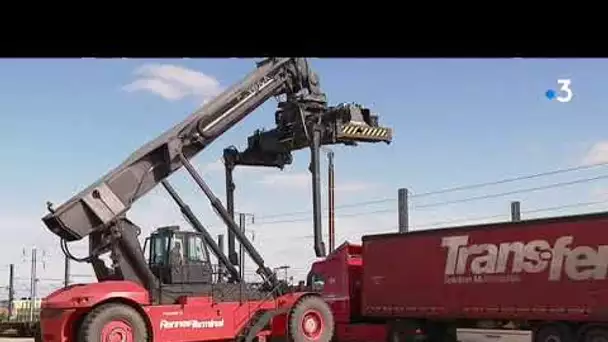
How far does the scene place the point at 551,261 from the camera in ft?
57.9

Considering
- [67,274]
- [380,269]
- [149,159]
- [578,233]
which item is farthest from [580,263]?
[67,274]

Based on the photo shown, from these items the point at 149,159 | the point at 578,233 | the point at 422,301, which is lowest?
the point at 422,301

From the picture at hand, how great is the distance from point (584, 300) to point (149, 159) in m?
10.2

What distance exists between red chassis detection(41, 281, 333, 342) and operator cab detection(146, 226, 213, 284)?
61 cm

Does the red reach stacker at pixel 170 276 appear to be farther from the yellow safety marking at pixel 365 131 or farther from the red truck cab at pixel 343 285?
the yellow safety marking at pixel 365 131

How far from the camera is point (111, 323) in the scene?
17375 millimetres

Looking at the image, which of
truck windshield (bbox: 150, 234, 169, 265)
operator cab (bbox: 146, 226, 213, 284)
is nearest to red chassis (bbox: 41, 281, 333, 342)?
operator cab (bbox: 146, 226, 213, 284)

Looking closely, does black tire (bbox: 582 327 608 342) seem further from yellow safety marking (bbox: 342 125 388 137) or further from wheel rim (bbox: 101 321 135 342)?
yellow safety marking (bbox: 342 125 388 137)

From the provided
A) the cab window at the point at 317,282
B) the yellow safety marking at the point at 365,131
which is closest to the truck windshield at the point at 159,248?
the cab window at the point at 317,282

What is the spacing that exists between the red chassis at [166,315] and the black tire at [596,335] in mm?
6004

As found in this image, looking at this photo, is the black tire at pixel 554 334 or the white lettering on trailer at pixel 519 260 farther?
the black tire at pixel 554 334

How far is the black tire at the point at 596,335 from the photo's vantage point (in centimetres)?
1658

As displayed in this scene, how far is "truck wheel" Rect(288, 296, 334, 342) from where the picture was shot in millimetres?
19562
